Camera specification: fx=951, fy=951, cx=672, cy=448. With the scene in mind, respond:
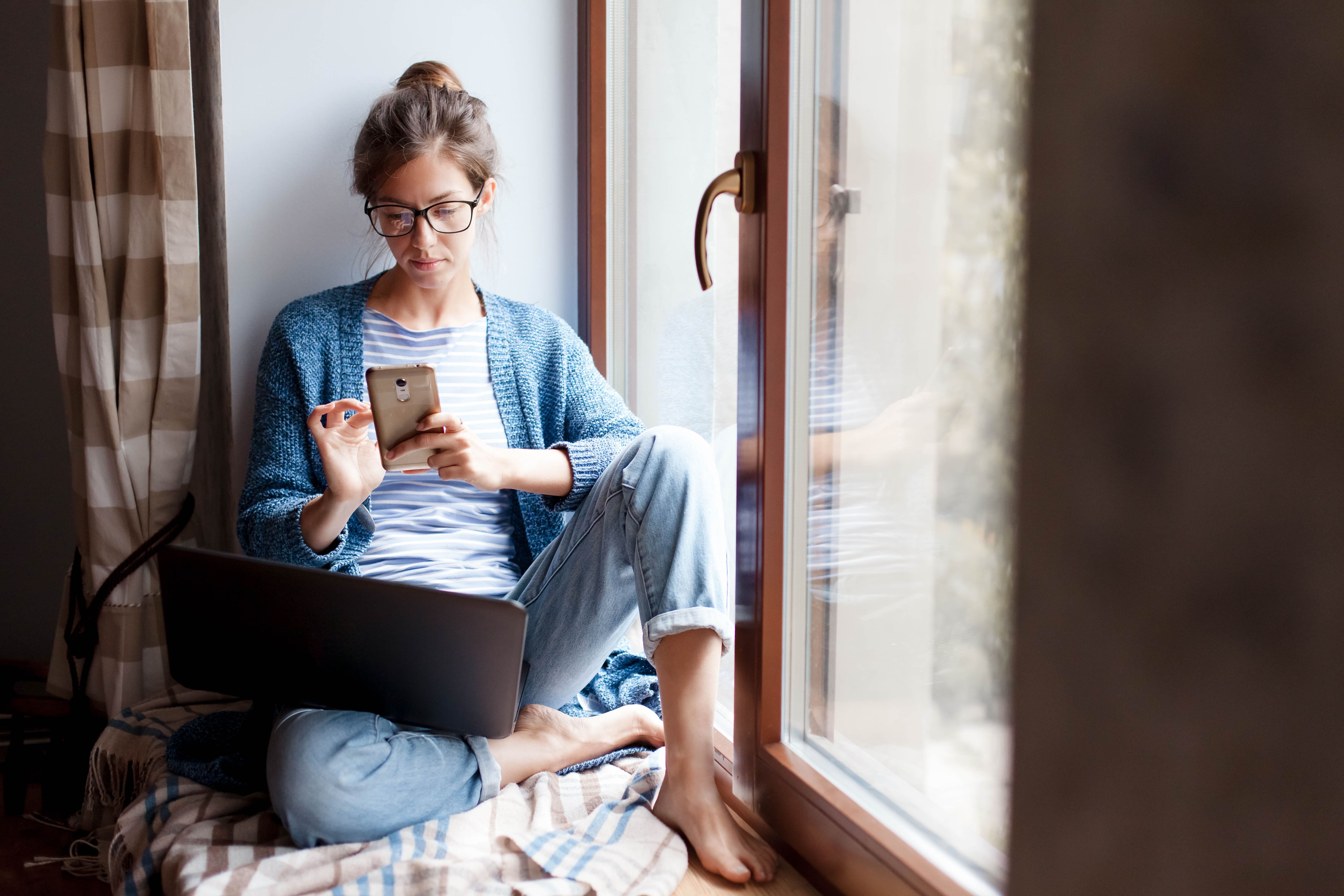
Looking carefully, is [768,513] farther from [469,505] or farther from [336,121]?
[336,121]

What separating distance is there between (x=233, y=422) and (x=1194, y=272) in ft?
5.69

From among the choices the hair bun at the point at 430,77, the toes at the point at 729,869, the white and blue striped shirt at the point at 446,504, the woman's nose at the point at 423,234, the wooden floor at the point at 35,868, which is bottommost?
the wooden floor at the point at 35,868

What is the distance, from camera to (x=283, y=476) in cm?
135

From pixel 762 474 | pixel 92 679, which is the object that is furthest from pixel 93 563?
pixel 762 474

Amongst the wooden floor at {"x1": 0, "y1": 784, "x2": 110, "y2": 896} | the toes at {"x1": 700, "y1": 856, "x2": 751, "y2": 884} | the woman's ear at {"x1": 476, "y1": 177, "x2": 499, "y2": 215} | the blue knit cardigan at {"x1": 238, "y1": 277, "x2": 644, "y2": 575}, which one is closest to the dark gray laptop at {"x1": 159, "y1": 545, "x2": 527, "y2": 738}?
the blue knit cardigan at {"x1": 238, "y1": 277, "x2": 644, "y2": 575}

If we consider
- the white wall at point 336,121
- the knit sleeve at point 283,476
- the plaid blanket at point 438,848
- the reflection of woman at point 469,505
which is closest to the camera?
the plaid blanket at point 438,848

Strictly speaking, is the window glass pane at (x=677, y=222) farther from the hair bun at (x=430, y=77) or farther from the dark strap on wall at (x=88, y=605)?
the dark strap on wall at (x=88, y=605)

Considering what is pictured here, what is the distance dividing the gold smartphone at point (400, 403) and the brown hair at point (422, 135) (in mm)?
350

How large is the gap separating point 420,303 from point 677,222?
1.41 ft

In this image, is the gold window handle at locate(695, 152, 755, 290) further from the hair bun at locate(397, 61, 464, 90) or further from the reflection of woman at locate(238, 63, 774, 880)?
the hair bun at locate(397, 61, 464, 90)

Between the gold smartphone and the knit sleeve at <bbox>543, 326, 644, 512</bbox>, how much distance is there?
0.23 m

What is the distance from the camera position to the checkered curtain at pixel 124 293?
1.42 meters

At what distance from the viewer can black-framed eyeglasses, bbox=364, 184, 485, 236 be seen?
53.7 inches

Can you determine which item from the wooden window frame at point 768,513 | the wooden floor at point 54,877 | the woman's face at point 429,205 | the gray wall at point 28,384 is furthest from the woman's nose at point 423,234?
the gray wall at point 28,384
